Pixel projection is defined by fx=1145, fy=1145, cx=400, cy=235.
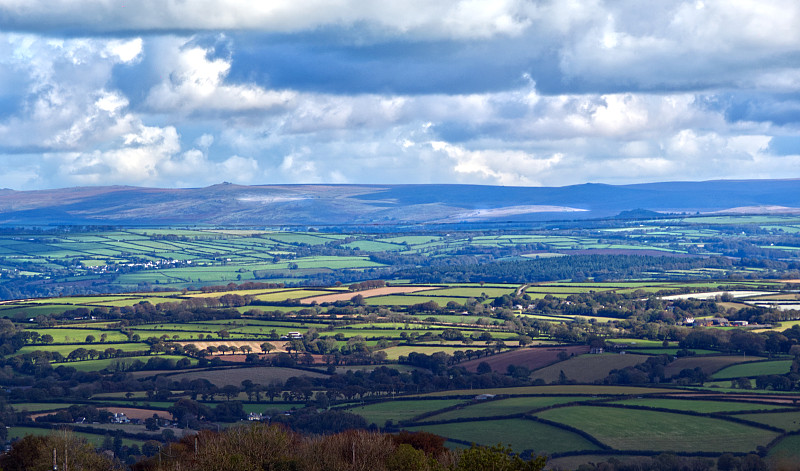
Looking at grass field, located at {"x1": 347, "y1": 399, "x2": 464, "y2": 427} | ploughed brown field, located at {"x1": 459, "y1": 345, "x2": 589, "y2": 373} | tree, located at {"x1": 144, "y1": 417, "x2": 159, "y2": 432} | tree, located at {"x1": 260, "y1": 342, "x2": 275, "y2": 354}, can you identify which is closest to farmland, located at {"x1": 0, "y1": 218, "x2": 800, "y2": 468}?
tree, located at {"x1": 260, "y1": 342, "x2": 275, "y2": 354}

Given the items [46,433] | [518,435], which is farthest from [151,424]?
[518,435]

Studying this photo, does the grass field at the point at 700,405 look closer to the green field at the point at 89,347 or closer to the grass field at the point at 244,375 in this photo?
the grass field at the point at 244,375

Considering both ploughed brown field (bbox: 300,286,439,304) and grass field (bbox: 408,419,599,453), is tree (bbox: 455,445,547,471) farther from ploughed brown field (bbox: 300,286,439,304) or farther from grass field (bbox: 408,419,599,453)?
ploughed brown field (bbox: 300,286,439,304)

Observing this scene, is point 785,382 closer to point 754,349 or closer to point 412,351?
point 754,349

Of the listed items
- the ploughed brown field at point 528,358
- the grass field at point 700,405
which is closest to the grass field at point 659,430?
the grass field at point 700,405

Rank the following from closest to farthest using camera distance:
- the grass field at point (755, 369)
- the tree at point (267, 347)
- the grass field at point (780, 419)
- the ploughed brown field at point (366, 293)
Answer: the grass field at point (780, 419) → the grass field at point (755, 369) → the tree at point (267, 347) → the ploughed brown field at point (366, 293)

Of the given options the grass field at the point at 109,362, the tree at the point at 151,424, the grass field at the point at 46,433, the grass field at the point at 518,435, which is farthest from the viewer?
the grass field at the point at 109,362

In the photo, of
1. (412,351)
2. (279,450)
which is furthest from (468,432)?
(412,351)
